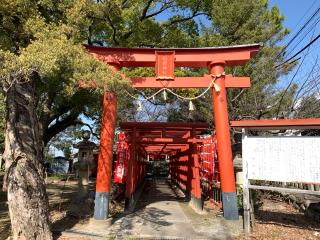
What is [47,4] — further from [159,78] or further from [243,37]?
[243,37]

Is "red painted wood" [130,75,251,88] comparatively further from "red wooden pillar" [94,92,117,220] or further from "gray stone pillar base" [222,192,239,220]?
"gray stone pillar base" [222,192,239,220]

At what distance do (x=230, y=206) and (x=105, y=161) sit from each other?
131 inches

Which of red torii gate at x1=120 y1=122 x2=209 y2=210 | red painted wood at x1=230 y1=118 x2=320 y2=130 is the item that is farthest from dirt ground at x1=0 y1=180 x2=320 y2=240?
red painted wood at x1=230 y1=118 x2=320 y2=130

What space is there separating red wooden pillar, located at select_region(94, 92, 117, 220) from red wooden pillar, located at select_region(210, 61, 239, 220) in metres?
2.78

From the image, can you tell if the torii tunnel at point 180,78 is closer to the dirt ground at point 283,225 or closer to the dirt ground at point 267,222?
the dirt ground at point 267,222

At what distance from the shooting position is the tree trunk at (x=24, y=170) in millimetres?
6770

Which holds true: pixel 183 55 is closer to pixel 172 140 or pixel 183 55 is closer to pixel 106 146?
pixel 172 140

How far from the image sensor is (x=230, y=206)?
8.85 m

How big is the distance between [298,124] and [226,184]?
96.6 inches

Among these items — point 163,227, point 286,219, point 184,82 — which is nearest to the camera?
point 163,227

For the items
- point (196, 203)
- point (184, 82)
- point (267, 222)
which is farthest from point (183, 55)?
point (267, 222)

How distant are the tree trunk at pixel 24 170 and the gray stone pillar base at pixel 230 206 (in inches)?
166

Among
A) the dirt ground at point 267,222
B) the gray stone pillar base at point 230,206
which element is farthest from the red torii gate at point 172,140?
the gray stone pillar base at point 230,206

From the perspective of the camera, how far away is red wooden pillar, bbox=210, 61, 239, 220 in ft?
29.1
